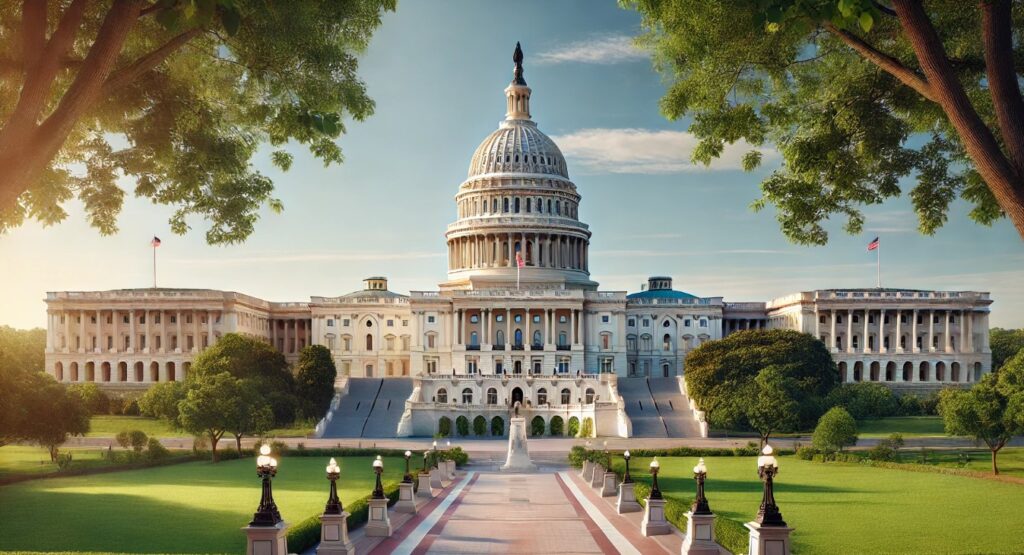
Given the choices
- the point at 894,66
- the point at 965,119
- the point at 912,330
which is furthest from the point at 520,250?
the point at 965,119

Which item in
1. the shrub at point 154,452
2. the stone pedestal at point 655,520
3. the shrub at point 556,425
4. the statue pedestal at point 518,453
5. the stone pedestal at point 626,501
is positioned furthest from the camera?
the shrub at point 556,425

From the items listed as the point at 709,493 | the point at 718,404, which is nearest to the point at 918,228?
the point at 709,493

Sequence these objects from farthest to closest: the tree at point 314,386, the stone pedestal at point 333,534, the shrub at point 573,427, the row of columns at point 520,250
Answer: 1. the row of columns at point 520,250
2. the shrub at point 573,427
3. the tree at point 314,386
4. the stone pedestal at point 333,534

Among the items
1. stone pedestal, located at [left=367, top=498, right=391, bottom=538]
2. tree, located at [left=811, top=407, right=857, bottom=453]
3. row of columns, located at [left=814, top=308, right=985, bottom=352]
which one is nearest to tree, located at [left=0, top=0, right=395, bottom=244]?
stone pedestal, located at [left=367, top=498, right=391, bottom=538]

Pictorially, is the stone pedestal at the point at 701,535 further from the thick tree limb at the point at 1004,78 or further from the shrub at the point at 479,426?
the shrub at the point at 479,426

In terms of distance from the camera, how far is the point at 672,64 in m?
20.1

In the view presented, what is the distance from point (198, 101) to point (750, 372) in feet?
243

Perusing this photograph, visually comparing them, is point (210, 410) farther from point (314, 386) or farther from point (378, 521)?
point (378, 521)

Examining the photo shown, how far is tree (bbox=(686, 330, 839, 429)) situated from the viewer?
76875 millimetres

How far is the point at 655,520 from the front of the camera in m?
31.1

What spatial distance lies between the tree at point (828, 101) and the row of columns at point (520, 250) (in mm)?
106217

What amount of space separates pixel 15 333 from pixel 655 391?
95.7m

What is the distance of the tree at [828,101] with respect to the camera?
18172 millimetres

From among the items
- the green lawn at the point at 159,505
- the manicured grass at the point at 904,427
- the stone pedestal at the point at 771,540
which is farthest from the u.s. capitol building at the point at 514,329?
the stone pedestal at the point at 771,540
